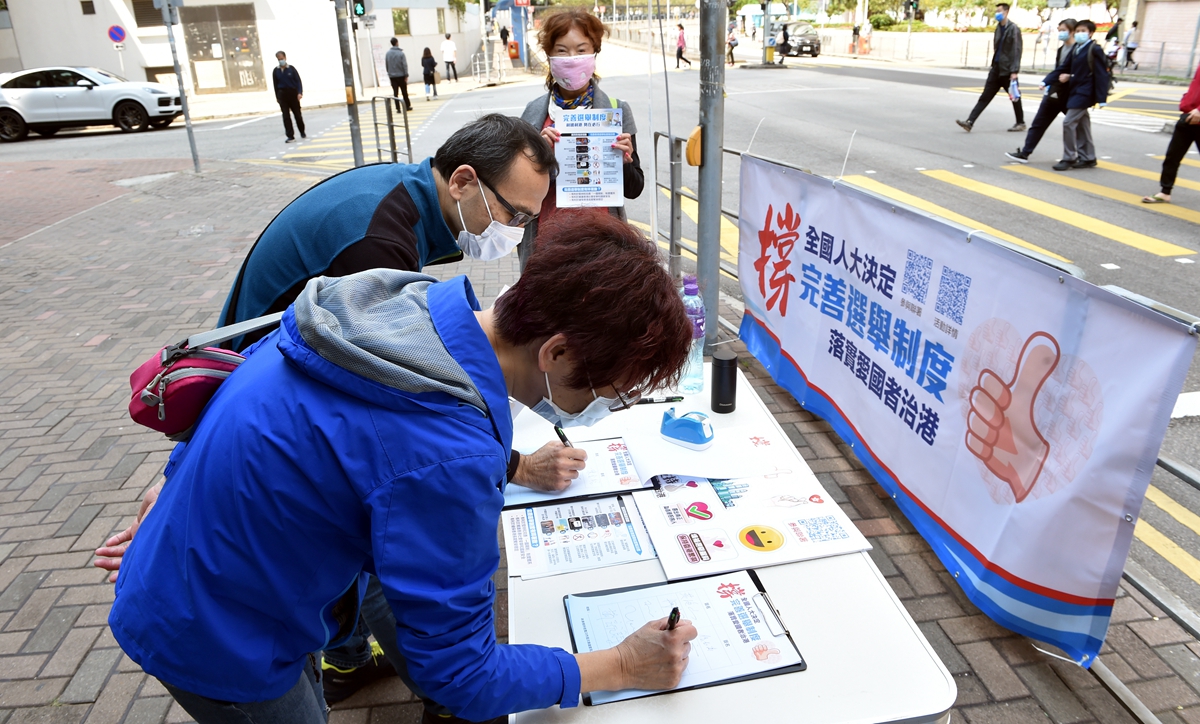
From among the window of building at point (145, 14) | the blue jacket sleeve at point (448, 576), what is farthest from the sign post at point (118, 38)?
the blue jacket sleeve at point (448, 576)

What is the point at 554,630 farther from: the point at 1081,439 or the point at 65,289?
the point at 65,289

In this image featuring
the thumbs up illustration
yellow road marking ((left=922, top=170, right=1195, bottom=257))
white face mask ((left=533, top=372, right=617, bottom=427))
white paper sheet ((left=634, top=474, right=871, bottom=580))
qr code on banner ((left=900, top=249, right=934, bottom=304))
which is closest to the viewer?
white face mask ((left=533, top=372, right=617, bottom=427))

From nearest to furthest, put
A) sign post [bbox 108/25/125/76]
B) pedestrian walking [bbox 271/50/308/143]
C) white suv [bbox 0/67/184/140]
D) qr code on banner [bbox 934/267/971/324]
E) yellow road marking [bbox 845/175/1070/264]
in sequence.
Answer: qr code on banner [bbox 934/267/971/324], yellow road marking [bbox 845/175/1070/264], pedestrian walking [bbox 271/50/308/143], white suv [bbox 0/67/184/140], sign post [bbox 108/25/125/76]

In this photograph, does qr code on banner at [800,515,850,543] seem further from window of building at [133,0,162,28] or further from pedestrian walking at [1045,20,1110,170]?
window of building at [133,0,162,28]

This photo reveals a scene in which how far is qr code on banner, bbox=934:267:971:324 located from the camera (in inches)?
103

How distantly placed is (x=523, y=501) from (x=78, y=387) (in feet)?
13.9

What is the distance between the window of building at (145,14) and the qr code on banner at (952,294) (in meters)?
29.5

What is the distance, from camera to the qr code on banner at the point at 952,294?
262 centimetres

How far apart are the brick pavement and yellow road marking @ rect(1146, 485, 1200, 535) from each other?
0.80 meters

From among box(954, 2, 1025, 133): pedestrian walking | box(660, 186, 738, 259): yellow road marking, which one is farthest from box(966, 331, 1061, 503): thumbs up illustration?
box(954, 2, 1025, 133): pedestrian walking

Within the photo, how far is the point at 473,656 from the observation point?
1.30 metres

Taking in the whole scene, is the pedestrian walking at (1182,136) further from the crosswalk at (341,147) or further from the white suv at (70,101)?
the white suv at (70,101)

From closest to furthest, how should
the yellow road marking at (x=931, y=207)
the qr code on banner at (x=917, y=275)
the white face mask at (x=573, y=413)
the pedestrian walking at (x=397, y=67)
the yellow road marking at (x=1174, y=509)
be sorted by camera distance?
the white face mask at (x=573, y=413) < the qr code on banner at (x=917, y=275) < the yellow road marking at (x=1174, y=509) < the yellow road marking at (x=931, y=207) < the pedestrian walking at (x=397, y=67)

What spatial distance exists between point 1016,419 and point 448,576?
75.0 inches
